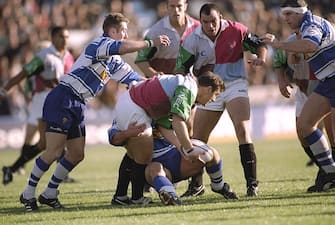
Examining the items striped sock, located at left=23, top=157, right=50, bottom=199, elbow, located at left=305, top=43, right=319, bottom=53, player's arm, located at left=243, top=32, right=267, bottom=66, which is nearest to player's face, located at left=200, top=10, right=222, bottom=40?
player's arm, located at left=243, top=32, right=267, bottom=66

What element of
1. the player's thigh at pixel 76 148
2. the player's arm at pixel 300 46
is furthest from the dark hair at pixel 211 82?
the player's thigh at pixel 76 148

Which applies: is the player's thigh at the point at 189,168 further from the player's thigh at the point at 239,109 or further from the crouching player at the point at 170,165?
the player's thigh at the point at 239,109

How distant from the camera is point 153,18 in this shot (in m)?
27.7

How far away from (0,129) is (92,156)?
289 cm

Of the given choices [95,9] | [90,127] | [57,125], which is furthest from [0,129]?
[57,125]

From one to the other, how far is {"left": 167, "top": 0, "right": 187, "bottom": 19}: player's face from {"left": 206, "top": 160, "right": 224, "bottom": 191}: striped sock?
2.89 meters

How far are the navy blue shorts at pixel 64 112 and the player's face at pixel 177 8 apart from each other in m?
2.41

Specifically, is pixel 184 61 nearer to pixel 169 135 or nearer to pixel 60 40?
pixel 169 135

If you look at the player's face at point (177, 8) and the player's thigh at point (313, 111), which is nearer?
the player's thigh at point (313, 111)

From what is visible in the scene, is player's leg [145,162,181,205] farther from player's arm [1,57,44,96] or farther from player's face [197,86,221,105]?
player's arm [1,57,44,96]

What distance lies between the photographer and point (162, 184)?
9.29 m

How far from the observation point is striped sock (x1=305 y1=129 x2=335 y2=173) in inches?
399

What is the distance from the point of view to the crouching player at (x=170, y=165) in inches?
367

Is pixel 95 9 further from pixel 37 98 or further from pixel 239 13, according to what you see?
pixel 37 98
